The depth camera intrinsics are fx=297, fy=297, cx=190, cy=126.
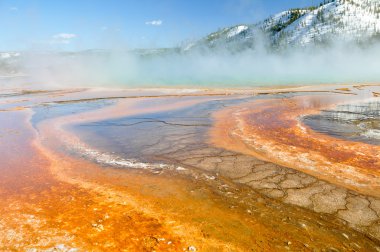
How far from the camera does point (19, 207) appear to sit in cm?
491

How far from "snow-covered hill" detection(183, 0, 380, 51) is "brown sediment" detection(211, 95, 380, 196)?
331ft

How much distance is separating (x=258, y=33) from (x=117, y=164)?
147024 mm

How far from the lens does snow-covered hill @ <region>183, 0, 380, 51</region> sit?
10009 cm

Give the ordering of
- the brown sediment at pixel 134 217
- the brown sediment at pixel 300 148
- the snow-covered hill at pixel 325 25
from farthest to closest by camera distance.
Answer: the snow-covered hill at pixel 325 25 → the brown sediment at pixel 300 148 → the brown sediment at pixel 134 217

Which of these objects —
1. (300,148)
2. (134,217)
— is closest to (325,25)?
(300,148)

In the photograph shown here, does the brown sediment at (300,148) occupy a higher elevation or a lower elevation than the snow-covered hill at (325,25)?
lower

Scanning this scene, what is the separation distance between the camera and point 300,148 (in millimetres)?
7656

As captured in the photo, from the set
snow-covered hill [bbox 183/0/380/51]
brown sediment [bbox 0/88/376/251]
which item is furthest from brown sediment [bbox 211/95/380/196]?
snow-covered hill [bbox 183/0/380/51]

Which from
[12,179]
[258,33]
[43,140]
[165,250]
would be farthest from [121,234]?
[258,33]

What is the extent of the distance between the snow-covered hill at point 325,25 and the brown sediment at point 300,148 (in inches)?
3975

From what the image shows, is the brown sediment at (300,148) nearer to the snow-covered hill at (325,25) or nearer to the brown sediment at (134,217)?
the brown sediment at (134,217)

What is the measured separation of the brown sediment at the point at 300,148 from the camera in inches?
231

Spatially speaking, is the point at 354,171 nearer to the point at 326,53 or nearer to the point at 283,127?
the point at 283,127

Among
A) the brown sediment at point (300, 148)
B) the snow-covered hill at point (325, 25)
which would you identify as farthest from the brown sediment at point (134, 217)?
the snow-covered hill at point (325, 25)
